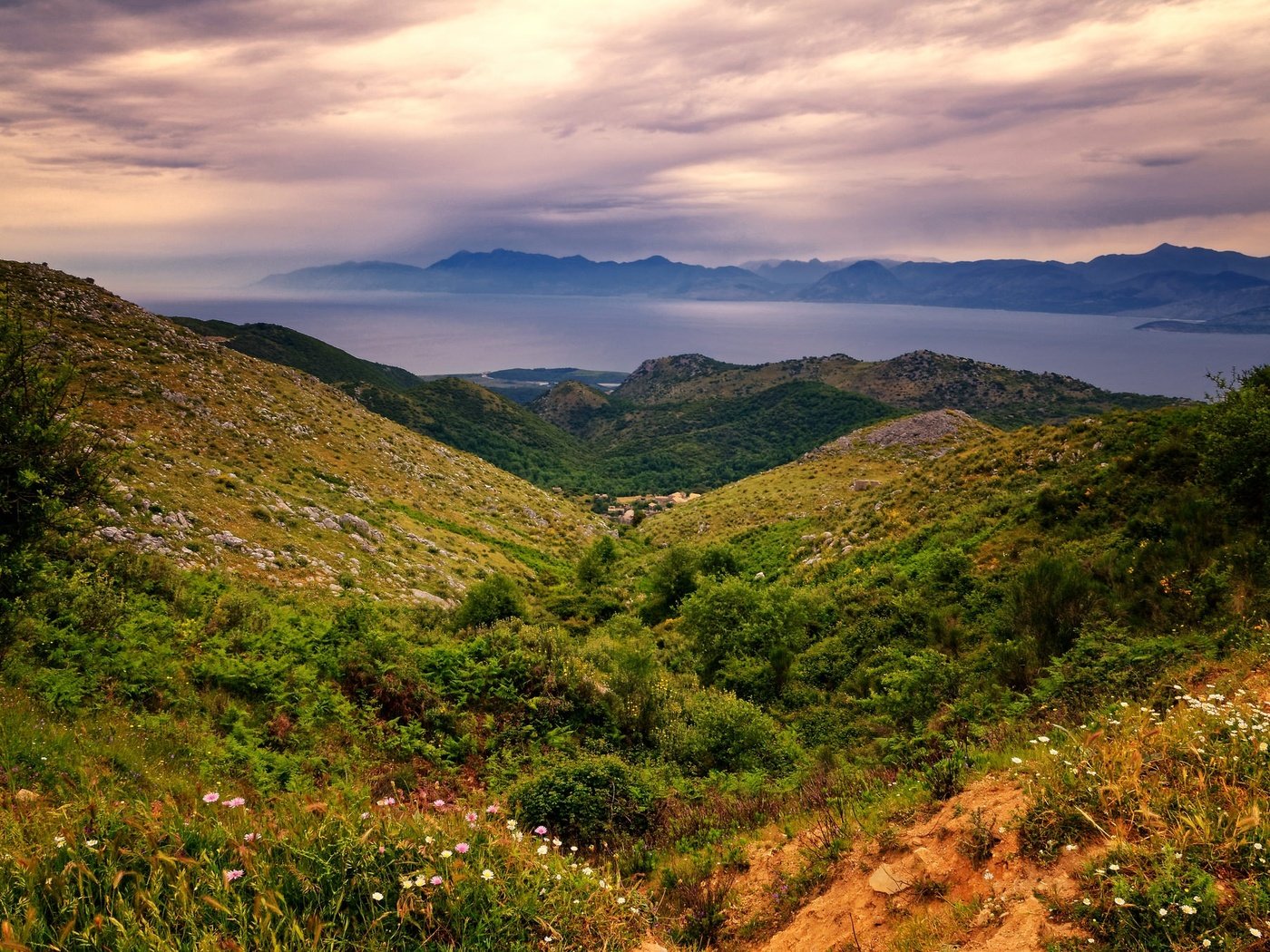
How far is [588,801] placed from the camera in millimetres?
7570

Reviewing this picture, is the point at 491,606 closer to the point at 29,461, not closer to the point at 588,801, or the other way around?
the point at 588,801

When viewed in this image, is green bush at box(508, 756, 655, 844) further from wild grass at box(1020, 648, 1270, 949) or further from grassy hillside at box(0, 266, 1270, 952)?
wild grass at box(1020, 648, 1270, 949)

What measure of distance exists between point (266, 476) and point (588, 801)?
2559 centimetres

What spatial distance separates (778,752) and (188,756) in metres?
8.62

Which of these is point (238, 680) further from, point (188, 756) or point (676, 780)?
point (676, 780)

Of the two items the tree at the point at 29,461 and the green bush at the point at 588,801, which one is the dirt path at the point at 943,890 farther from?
the tree at the point at 29,461

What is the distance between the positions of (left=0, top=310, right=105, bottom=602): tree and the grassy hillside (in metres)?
0.20

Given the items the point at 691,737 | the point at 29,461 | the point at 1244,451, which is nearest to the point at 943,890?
the point at 691,737

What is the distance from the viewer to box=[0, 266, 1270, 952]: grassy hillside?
4039 mm

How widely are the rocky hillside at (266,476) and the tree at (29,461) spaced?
158cm

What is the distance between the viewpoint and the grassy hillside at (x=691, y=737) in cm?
404

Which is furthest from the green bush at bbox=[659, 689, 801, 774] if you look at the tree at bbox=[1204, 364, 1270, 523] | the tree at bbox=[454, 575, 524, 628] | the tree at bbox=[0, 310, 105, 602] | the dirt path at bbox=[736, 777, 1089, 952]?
the tree at bbox=[0, 310, 105, 602]

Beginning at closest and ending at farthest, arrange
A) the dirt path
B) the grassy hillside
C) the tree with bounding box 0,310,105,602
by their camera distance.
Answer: the grassy hillside → the dirt path → the tree with bounding box 0,310,105,602

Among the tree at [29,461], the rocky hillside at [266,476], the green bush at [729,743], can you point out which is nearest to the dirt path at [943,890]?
the green bush at [729,743]
